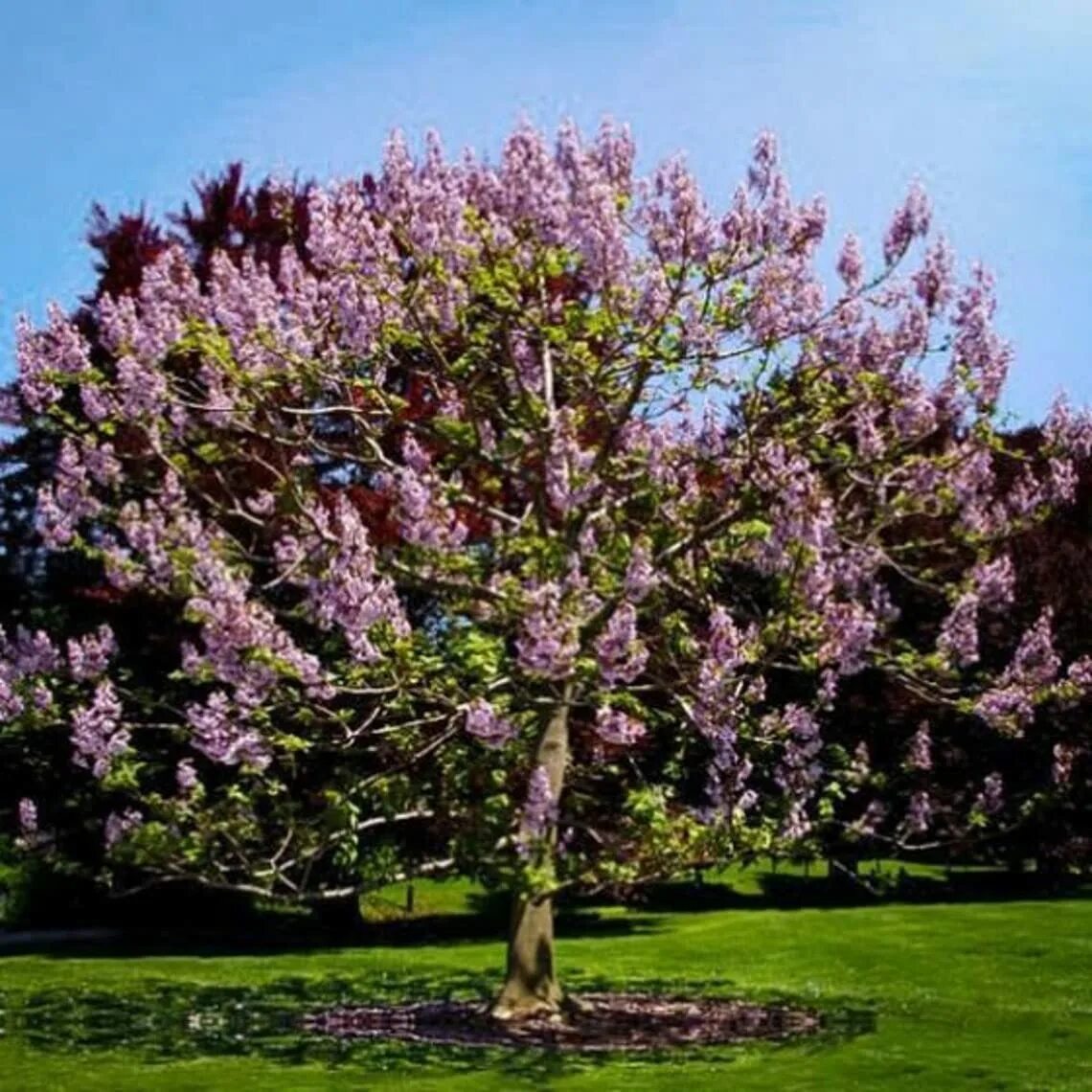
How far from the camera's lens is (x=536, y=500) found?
22.3 meters

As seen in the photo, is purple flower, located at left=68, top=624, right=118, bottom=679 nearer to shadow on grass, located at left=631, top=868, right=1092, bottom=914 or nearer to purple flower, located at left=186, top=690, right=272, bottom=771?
purple flower, located at left=186, top=690, right=272, bottom=771

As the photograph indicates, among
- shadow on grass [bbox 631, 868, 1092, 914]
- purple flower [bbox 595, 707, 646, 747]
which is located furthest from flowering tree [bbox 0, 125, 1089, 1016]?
shadow on grass [bbox 631, 868, 1092, 914]

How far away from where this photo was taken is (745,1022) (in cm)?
2184

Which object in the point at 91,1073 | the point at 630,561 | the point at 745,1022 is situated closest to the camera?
the point at 91,1073

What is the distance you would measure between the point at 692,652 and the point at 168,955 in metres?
16.4

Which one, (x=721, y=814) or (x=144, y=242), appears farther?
(x=144, y=242)

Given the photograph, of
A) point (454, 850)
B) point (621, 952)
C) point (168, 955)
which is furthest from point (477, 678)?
point (168, 955)

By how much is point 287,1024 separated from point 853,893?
2842 cm

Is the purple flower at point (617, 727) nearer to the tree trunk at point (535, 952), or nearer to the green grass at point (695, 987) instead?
the tree trunk at point (535, 952)

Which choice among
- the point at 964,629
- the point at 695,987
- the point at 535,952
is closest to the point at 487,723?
the point at 535,952

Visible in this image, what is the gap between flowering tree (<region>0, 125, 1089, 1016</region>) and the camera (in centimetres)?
1955

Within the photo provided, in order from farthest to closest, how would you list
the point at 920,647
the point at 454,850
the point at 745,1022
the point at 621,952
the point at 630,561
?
the point at 920,647
the point at 621,952
the point at 745,1022
the point at 454,850
the point at 630,561

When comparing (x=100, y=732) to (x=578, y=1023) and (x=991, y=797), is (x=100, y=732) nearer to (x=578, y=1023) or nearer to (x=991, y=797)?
(x=578, y=1023)

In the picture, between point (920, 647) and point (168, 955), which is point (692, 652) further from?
point (920, 647)
